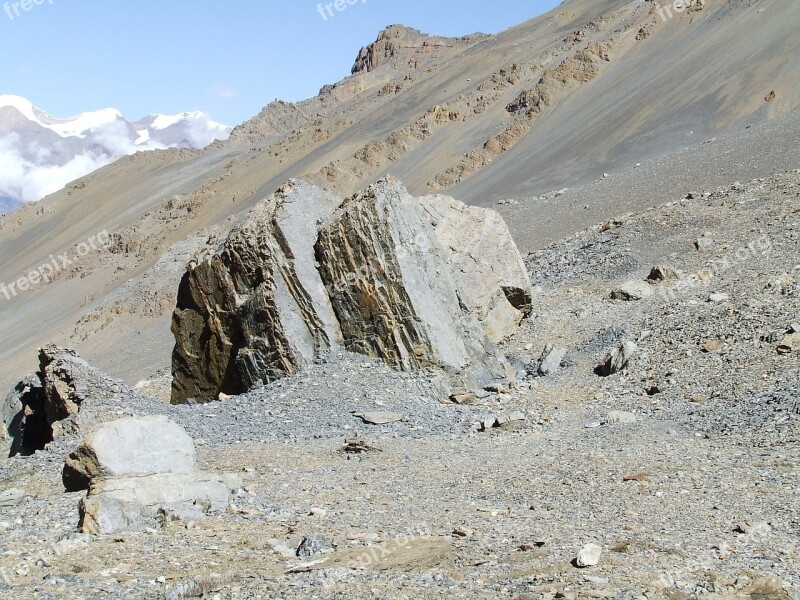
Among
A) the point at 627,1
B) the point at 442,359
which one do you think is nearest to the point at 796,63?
the point at 627,1

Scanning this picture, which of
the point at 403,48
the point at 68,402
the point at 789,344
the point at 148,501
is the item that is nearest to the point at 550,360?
the point at 789,344

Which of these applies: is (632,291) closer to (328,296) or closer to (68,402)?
(328,296)

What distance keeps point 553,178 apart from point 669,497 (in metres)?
27.5

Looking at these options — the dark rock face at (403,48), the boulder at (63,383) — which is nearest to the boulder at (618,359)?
the boulder at (63,383)

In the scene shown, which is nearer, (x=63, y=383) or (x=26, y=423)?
(x=63, y=383)

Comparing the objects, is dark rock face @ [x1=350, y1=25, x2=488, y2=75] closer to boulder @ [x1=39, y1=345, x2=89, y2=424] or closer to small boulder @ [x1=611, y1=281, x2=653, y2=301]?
small boulder @ [x1=611, y1=281, x2=653, y2=301]

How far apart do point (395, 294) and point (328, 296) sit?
3.78 feet

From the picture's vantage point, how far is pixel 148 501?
8.28 metres

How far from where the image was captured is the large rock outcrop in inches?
539

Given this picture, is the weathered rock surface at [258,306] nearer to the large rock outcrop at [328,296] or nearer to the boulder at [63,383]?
the large rock outcrop at [328,296]

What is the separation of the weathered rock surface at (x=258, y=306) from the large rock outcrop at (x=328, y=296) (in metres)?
0.02

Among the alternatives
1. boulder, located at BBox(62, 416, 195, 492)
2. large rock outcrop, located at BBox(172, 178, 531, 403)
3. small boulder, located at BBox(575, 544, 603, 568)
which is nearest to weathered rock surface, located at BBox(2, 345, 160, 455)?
large rock outcrop, located at BBox(172, 178, 531, 403)

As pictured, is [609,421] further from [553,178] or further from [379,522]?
[553,178]

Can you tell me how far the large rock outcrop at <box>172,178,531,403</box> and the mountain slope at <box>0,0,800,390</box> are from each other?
11137 millimetres
